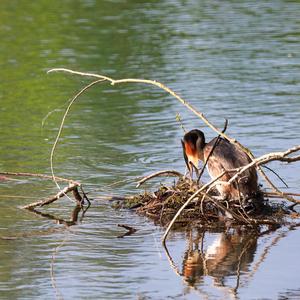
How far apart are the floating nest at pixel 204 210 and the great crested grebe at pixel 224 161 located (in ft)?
0.41

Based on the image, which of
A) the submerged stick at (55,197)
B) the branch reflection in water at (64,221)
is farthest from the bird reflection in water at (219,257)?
the submerged stick at (55,197)

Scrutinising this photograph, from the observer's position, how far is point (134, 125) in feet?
55.9

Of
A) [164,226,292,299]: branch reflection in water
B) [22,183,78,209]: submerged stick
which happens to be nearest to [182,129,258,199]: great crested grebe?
[164,226,292,299]: branch reflection in water

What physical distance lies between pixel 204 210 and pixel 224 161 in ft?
1.99

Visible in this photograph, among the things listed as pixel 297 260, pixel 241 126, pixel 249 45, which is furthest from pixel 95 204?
pixel 249 45

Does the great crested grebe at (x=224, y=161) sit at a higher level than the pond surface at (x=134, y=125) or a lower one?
higher

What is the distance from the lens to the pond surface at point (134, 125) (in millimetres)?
9758

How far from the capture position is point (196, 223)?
1155 centimetres

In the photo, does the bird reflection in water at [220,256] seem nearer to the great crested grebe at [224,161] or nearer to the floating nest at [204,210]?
the floating nest at [204,210]

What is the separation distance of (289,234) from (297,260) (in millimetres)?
1000

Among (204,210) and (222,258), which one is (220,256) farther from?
(204,210)

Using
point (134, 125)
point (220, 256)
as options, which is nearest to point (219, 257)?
point (220, 256)

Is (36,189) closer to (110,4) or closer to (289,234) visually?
(289,234)

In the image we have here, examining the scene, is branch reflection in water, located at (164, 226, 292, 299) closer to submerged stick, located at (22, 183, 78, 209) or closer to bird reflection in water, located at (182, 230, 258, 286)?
bird reflection in water, located at (182, 230, 258, 286)
